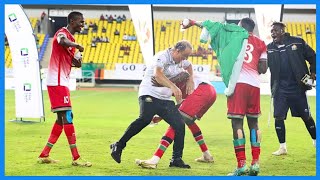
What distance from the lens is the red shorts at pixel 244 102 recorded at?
518 cm

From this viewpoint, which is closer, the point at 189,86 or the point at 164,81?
the point at 164,81

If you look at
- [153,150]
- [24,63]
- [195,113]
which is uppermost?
[24,63]

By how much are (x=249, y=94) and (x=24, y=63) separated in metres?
3.58

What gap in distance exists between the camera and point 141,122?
5410 millimetres

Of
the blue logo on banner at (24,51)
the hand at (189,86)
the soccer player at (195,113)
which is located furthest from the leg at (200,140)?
the blue logo on banner at (24,51)

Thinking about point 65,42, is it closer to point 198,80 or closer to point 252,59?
point 198,80

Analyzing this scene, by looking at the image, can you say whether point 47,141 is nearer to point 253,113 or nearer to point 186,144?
point 186,144

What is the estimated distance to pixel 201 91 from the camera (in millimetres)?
5516

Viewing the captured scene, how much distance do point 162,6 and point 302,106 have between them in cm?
164

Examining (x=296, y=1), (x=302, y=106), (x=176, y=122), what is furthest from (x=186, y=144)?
(x=296, y=1)

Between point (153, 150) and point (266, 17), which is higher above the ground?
point (266, 17)

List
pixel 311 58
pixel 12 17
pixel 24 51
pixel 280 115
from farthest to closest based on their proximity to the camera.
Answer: pixel 24 51 < pixel 12 17 < pixel 280 115 < pixel 311 58

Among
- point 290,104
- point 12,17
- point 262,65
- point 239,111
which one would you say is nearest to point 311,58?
point 290,104

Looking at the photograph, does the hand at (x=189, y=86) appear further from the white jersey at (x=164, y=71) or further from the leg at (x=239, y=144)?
the leg at (x=239, y=144)
